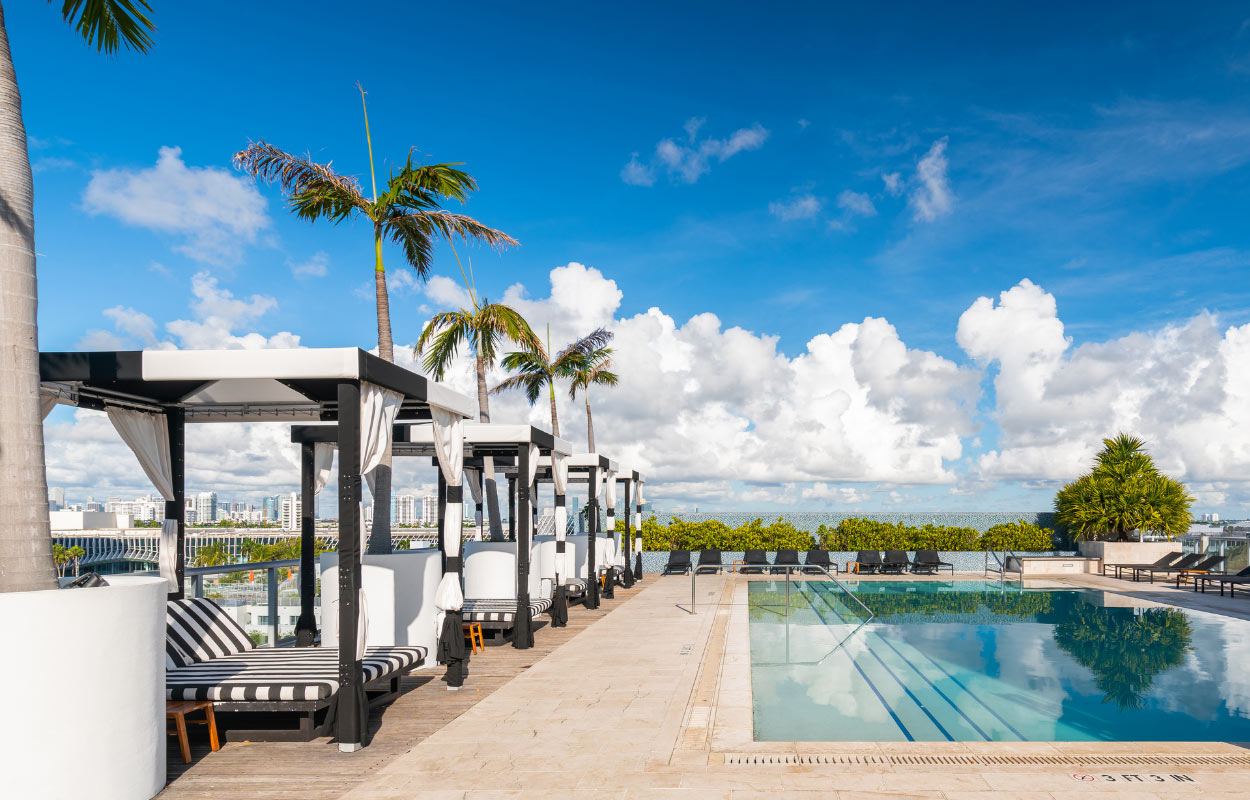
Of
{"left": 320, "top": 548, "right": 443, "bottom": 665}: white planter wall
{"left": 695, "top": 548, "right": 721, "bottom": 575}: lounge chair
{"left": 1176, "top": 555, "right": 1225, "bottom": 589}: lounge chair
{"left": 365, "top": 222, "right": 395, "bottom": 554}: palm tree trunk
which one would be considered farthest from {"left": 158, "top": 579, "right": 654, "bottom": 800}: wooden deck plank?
{"left": 1176, "top": 555, "right": 1225, "bottom": 589}: lounge chair

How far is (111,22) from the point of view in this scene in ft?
18.5

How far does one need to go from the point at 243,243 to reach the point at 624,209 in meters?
11.8

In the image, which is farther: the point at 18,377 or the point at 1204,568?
the point at 1204,568

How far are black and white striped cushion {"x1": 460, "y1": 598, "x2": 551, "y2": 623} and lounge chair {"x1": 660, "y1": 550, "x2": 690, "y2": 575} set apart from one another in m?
10.4

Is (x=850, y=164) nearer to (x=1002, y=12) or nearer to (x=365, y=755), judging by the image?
(x=1002, y=12)

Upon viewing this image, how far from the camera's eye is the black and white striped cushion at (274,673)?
5.57 m

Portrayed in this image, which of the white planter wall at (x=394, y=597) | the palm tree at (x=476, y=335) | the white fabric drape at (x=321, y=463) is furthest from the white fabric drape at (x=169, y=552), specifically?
the palm tree at (x=476, y=335)

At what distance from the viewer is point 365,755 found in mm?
5383

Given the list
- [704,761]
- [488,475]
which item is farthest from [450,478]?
[488,475]

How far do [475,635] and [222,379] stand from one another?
5156 millimetres

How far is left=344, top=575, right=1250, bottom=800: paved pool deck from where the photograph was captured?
4512mm

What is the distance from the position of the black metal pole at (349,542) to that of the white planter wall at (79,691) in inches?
53.9

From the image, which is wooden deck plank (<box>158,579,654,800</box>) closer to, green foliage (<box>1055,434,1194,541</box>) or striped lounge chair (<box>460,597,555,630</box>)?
striped lounge chair (<box>460,597,555,630</box>)

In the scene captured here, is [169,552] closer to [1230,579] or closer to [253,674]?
[253,674]
